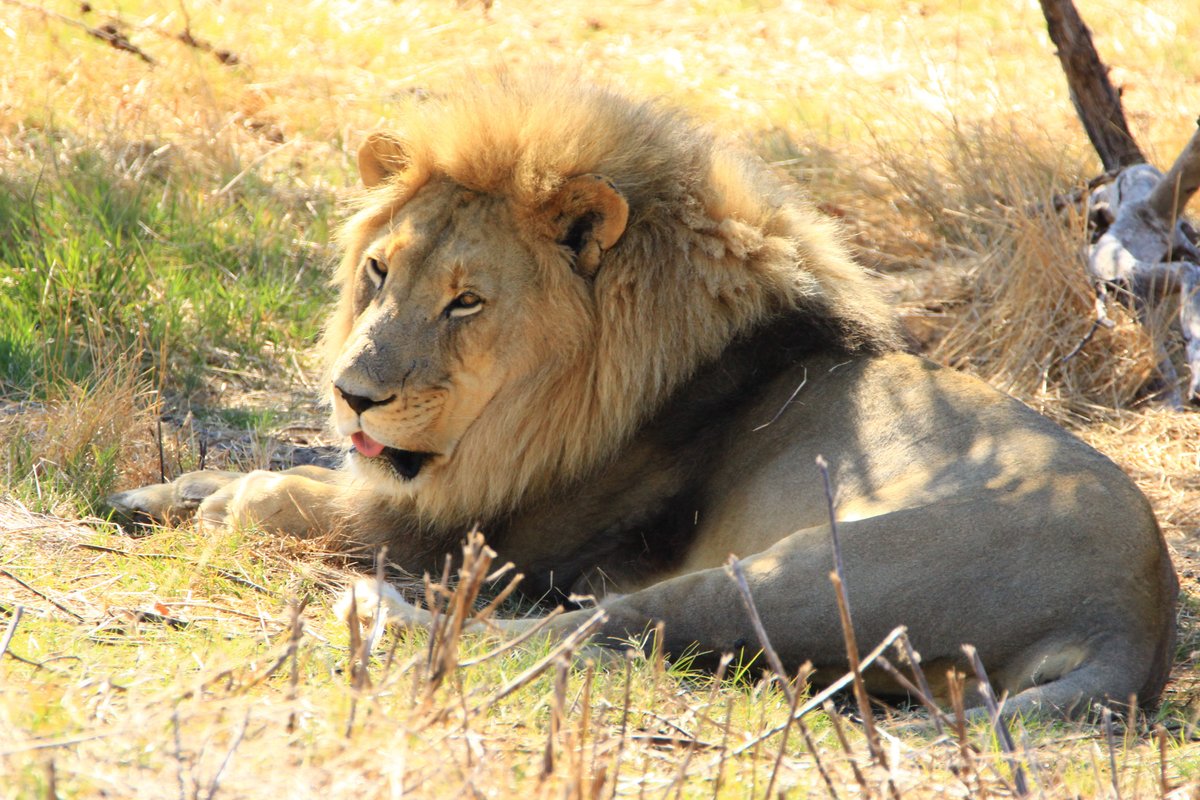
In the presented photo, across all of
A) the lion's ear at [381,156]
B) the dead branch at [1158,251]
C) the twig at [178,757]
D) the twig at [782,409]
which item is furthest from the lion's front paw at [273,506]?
the dead branch at [1158,251]

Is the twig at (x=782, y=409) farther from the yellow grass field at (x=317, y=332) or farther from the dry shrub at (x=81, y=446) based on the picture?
the dry shrub at (x=81, y=446)

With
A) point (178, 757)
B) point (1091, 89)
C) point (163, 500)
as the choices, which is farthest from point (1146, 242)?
point (178, 757)

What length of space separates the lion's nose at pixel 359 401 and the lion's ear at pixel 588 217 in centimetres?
68

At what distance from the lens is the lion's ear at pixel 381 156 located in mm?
4152

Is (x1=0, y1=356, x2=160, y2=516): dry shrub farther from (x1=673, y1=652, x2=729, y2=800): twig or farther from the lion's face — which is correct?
(x1=673, y1=652, x2=729, y2=800): twig

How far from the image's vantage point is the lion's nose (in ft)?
12.1

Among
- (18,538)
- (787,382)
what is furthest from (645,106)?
(18,538)

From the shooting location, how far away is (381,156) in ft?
13.8

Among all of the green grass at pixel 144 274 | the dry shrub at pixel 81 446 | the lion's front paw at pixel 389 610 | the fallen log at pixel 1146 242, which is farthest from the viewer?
the fallen log at pixel 1146 242

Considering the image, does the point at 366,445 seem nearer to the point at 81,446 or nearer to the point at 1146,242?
the point at 81,446

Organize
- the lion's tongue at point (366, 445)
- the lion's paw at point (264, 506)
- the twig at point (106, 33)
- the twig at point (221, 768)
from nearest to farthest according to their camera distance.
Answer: the twig at point (221, 768), the lion's tongue at point (366, 445), the lion's paw at point (264, 506), the twig at point (106, 33)

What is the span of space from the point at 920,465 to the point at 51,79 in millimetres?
6813

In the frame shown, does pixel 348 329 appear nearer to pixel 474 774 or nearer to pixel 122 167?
pixel 474 774

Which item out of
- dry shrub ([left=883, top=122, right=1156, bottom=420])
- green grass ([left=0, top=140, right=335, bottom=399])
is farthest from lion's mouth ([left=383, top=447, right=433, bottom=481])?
dry shrub ([left=883, top=122, right=1156, bottom=420])
